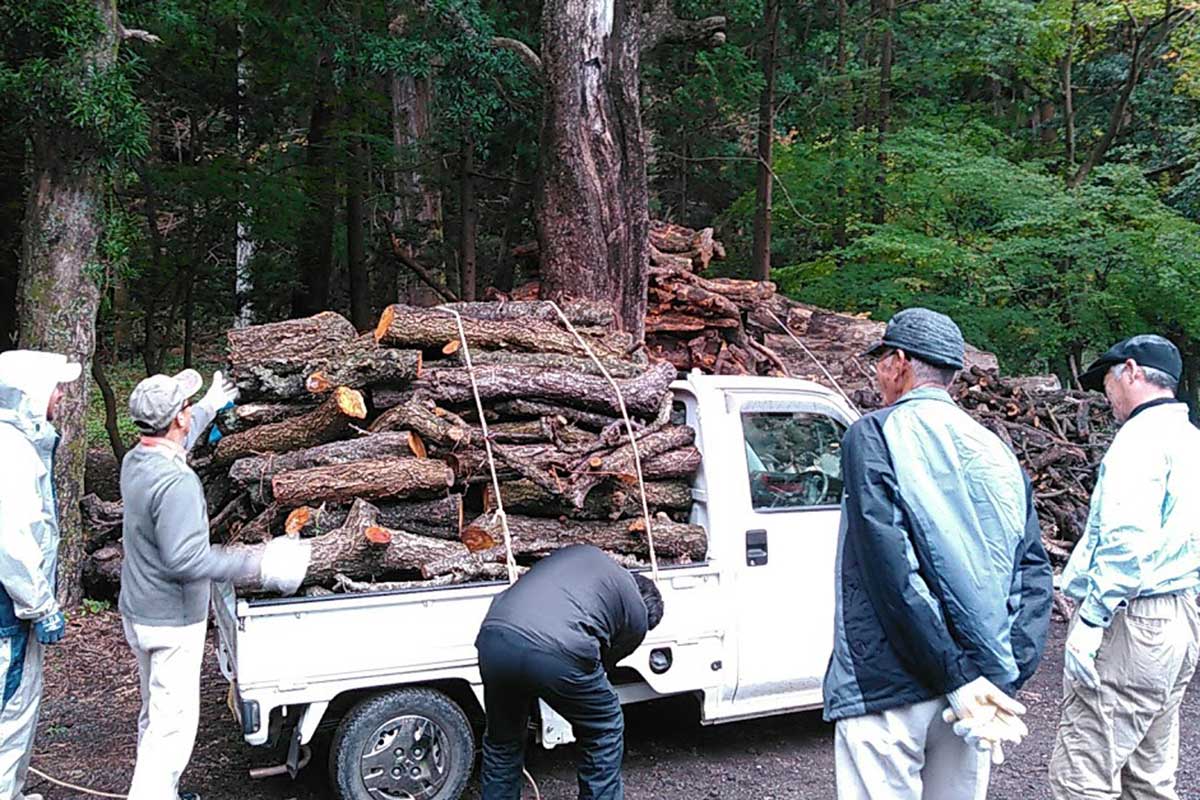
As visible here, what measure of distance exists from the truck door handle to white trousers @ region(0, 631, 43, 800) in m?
3.40

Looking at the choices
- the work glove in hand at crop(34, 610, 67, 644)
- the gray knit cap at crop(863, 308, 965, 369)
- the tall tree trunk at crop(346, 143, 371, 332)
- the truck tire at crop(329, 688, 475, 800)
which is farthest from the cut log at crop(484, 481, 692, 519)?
the tall tree trunk at crop(346, 143, 371, 332)

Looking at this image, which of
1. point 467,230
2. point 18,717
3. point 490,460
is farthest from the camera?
point 467,230

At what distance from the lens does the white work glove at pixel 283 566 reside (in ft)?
13.9

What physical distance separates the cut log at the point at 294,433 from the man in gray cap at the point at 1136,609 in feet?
11.7

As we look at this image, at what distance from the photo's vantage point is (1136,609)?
3768 mm

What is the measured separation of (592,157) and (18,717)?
6484mm

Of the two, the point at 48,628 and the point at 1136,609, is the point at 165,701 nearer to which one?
the point at 48,628

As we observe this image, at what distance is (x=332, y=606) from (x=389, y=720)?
637 millimetres

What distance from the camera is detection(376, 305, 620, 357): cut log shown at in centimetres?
557

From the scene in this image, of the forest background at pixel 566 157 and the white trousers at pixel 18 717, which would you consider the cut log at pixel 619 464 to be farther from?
the forest background at pixel 566 157

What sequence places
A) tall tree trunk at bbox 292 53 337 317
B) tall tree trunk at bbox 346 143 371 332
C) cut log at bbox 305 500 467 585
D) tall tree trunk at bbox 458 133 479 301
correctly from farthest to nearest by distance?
tall tree trunk at bbox 346 143 371 332, tall tree trunk at bbox 458 133 479 301, tall tree trunk at bbox 292 53 337 317, cut log at bbox 305 500 467 585

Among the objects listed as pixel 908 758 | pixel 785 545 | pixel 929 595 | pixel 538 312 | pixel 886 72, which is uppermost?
pixel 886 72

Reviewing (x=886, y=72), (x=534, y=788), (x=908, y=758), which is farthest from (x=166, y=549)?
(x=886, y=72)

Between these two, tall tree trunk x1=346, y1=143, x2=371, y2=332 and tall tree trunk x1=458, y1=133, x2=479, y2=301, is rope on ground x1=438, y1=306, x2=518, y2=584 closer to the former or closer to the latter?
tall tree trunk x1=458, y1=133, x2=479, y2=301
